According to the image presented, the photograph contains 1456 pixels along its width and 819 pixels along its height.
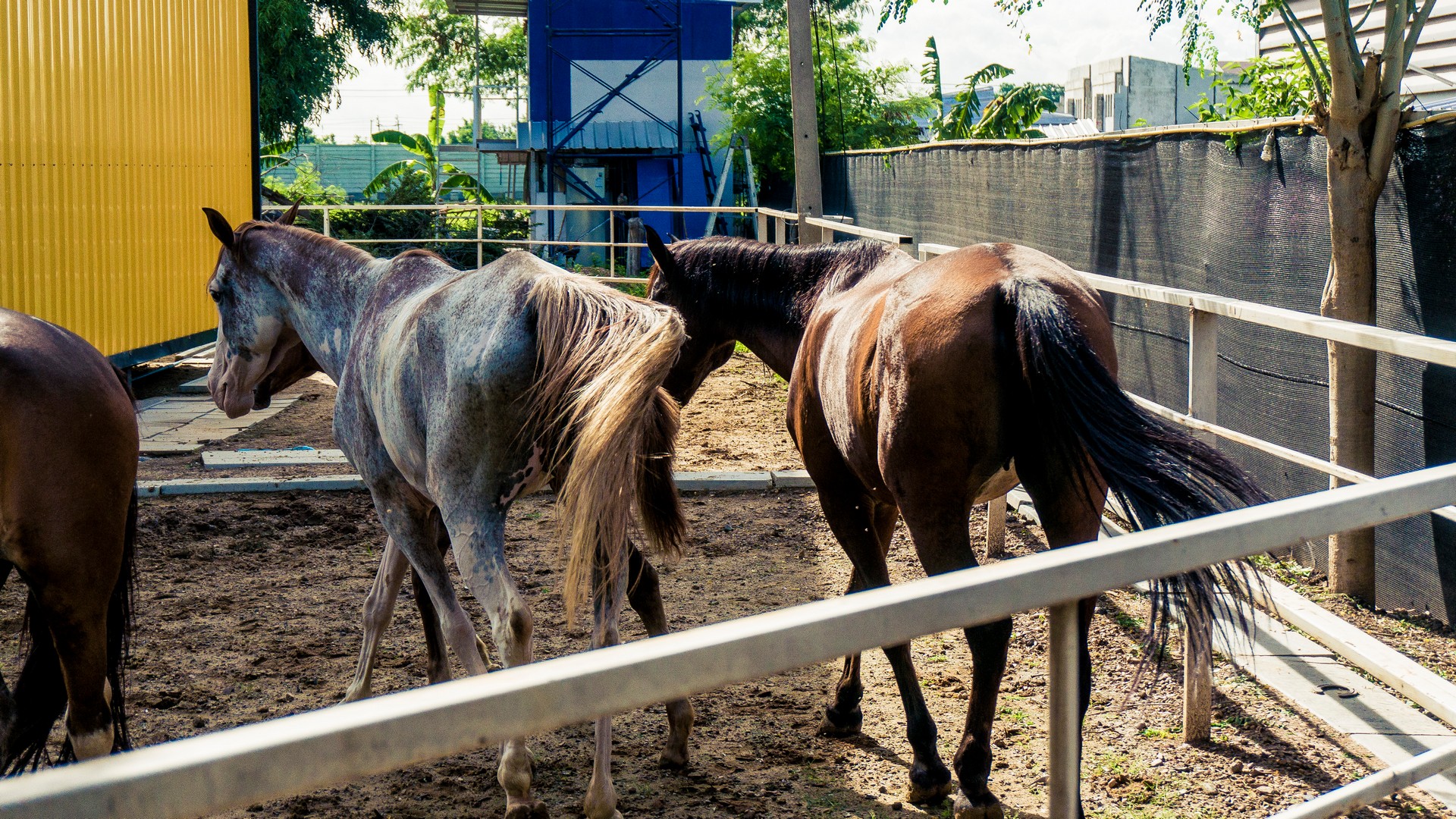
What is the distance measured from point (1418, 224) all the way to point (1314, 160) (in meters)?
0.71

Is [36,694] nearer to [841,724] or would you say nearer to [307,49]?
[841,724]

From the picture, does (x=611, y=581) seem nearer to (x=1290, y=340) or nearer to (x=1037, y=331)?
(x=1037, y=331)

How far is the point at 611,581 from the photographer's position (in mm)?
3037

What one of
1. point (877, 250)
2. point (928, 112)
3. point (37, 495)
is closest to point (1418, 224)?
point (877, 250)

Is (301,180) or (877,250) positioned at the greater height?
(301,180)

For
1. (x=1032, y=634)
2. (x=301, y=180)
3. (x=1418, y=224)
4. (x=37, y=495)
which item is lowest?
(x=1032, y=634)

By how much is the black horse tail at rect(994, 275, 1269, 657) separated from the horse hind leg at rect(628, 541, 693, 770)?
126 centimetres

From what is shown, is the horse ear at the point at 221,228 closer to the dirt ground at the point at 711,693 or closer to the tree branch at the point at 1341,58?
the dirt ground at the point at 711,693

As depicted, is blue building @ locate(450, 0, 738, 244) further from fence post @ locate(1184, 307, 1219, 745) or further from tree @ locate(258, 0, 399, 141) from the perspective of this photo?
fence post @ locate(1184, 307, 1219, 745)

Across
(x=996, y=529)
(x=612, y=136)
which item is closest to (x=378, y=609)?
(x=996, y=529)

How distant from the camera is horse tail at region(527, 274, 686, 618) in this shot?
2.62 m

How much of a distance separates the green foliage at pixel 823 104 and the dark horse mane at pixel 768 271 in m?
13.0

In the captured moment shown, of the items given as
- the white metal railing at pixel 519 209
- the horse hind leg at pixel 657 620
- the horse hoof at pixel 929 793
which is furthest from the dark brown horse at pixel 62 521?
the white metal railing at pixel 519 209

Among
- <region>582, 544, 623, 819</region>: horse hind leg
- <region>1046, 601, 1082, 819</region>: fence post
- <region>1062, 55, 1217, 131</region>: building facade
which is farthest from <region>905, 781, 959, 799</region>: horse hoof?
<region>1062, 55, 1217, 131</region>: building facade
